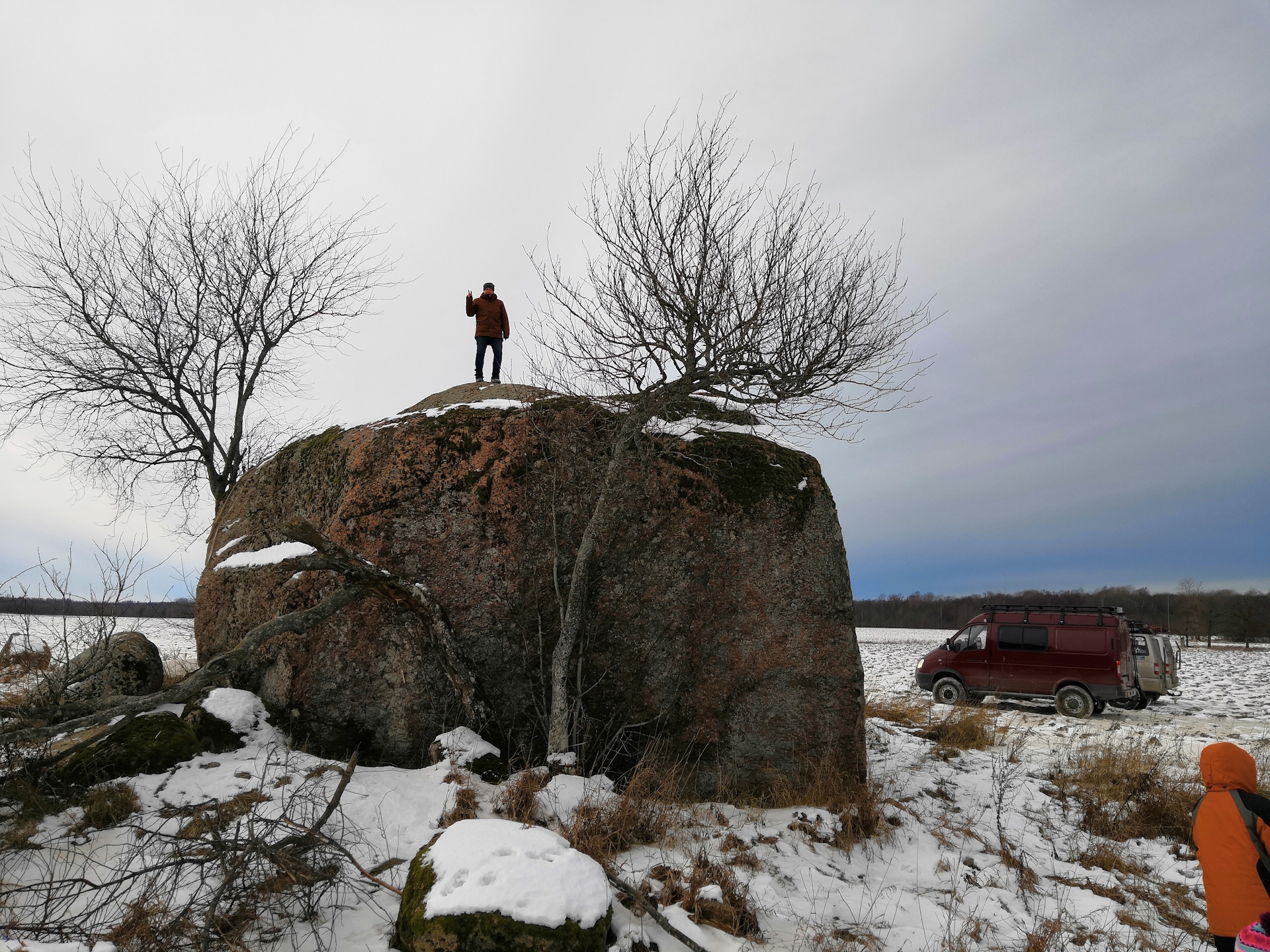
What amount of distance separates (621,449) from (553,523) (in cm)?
102

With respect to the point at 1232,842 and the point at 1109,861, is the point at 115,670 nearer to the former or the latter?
the point at 1232,842

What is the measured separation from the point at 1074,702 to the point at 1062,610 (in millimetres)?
1717

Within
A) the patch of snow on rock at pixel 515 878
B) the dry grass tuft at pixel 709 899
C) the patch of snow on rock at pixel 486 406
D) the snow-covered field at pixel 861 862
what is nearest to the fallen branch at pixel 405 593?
the snow-covered field at pixel 861 862

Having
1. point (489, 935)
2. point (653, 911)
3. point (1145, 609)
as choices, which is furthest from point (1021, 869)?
point (1145, 609)

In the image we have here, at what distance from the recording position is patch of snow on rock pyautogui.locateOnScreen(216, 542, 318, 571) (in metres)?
6.60

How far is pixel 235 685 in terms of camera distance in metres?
6.74

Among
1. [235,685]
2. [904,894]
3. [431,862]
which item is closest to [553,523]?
[431,862]

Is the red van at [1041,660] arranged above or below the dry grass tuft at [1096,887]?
above

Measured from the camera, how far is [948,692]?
1384cm

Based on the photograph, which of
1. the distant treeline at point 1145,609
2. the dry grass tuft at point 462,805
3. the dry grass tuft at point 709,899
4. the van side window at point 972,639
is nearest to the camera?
the dry grass tuft at point 709,899

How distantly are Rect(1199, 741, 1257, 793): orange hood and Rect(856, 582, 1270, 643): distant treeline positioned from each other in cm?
1256

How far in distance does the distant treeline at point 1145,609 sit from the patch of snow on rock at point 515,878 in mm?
14651

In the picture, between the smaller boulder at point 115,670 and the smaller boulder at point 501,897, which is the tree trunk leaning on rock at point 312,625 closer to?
the smaller boulder at point 115,670

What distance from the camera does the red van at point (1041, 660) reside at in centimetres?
1220
